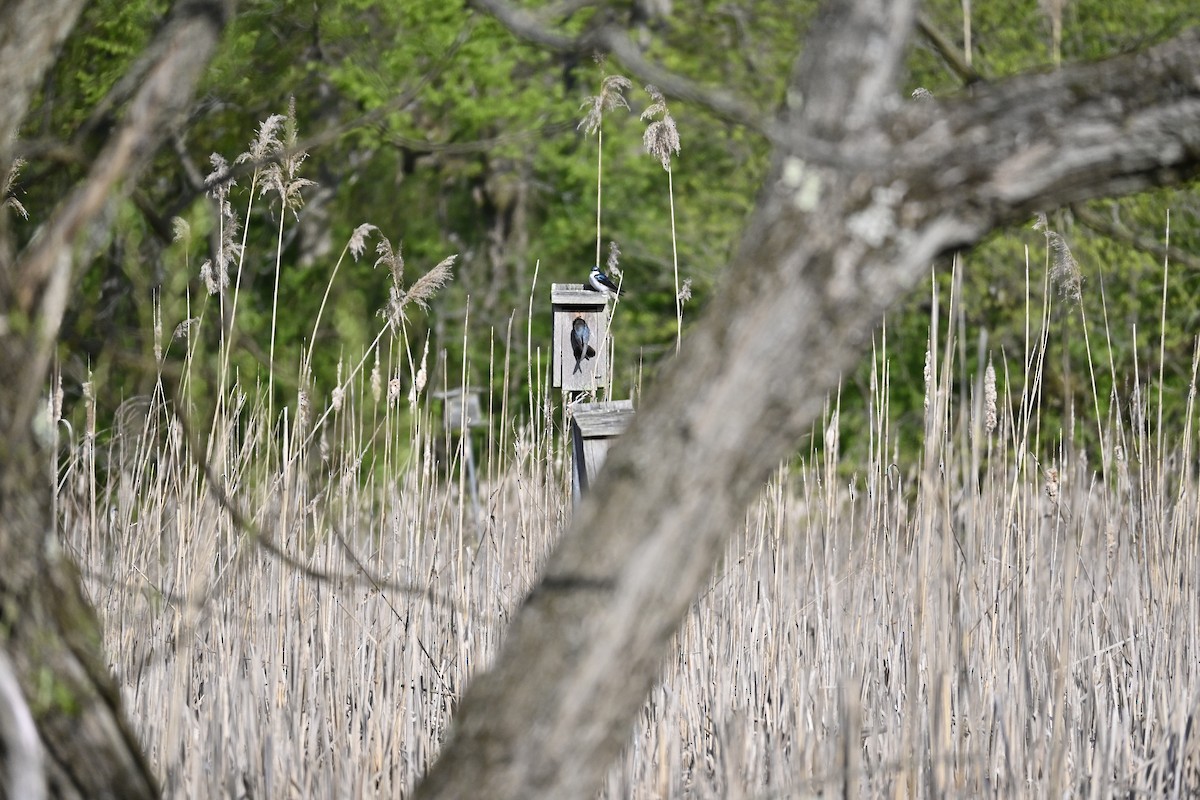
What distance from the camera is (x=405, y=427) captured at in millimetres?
7176

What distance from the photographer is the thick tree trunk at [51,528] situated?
96cm

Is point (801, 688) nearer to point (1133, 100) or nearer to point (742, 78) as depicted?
point (1133, 100)

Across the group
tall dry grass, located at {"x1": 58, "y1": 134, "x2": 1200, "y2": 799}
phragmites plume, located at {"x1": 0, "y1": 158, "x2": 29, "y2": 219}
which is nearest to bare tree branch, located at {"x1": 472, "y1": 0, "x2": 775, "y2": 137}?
phragmites plume, located at {"x1": 0, "y1": 158, "x2": 29, "y2": 219}

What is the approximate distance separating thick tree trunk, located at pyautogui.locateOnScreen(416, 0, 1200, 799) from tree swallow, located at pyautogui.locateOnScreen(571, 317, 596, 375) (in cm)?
150

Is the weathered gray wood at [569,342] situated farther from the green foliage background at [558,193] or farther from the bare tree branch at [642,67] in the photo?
the green foliage background at [558,193]

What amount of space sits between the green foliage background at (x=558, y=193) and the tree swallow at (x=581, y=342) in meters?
4.05

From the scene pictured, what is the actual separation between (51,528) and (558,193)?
676 centimetres

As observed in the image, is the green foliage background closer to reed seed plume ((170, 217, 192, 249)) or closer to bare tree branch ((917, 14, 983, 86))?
reed seed plume ((170, 217, 192, 249))

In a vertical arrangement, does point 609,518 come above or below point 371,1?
below

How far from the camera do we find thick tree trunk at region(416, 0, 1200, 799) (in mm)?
950

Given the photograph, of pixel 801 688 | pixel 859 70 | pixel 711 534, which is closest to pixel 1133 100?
pixel 859 70

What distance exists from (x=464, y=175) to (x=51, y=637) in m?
6.77

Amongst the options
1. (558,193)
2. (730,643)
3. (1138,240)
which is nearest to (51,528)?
(1138,240)

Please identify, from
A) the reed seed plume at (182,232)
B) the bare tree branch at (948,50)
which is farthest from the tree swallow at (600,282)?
the bare tree branch at (948,50)
